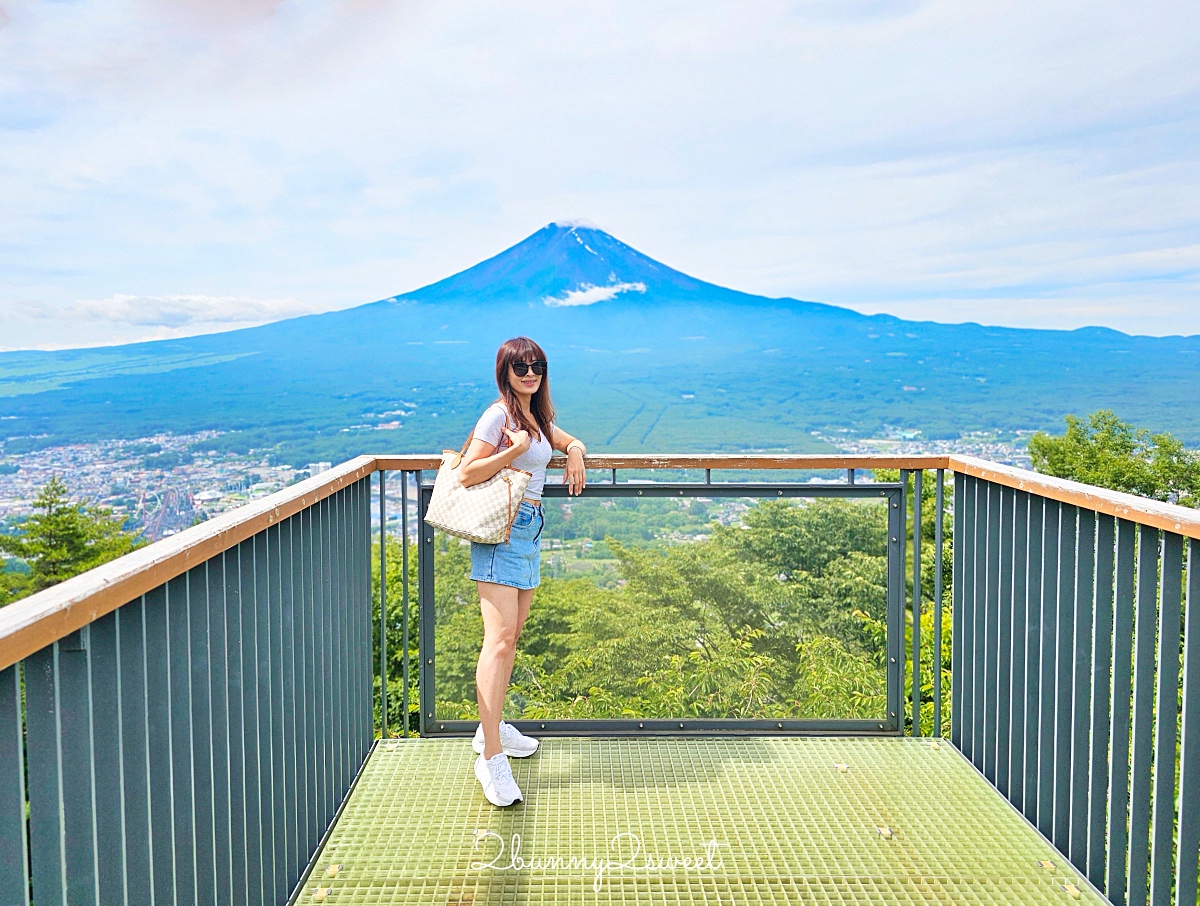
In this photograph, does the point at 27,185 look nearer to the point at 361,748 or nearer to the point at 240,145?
the point at 240,145

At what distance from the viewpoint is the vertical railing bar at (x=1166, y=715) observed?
6.12 ft

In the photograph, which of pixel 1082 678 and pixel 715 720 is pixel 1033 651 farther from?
pixel 715 720

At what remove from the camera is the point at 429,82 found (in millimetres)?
58469

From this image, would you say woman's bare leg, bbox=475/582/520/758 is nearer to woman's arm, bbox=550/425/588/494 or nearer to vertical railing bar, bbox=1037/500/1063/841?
woman's arm, bbox=550/425/588/494

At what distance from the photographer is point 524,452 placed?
2.75m

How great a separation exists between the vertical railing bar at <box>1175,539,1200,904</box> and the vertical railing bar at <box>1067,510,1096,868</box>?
17.6 inches

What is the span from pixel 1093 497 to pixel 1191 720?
Answer: 601 mm

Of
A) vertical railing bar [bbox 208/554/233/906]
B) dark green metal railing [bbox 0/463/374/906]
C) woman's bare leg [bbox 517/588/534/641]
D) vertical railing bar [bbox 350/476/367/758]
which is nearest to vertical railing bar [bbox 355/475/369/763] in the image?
vertical railing bar [bbox 350/476/367/758]

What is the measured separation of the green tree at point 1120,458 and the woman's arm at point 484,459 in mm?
34234

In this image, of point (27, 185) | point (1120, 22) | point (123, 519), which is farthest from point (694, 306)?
point (27, 185)

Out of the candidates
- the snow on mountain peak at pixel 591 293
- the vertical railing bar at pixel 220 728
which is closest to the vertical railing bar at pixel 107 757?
the vertical railing bar at pixel 220 728

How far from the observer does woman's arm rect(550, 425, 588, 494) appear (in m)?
2.91

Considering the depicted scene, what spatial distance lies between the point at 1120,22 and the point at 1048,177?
22.1 metres

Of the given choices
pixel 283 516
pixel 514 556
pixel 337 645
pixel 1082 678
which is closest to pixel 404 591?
pixel 337 645
